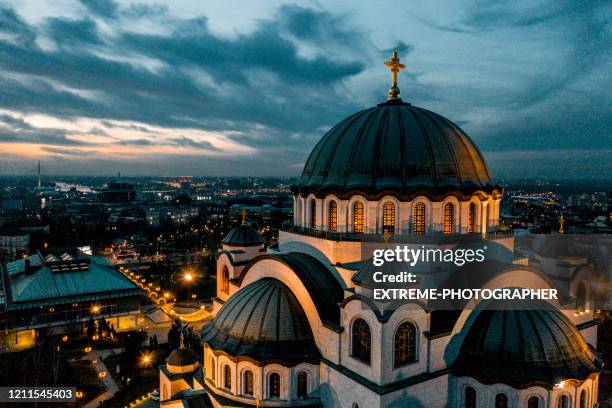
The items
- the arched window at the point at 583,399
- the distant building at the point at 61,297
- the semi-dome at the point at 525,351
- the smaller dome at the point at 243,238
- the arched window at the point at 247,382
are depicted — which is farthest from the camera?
the distant building at the point at 61,297

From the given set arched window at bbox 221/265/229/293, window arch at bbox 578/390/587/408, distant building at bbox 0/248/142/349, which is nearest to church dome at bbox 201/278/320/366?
arched window at bbox 221/265/229/293

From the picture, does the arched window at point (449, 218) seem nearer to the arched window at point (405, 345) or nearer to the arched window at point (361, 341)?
the arched window at point (405, 345)

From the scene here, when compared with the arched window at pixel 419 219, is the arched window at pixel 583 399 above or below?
below

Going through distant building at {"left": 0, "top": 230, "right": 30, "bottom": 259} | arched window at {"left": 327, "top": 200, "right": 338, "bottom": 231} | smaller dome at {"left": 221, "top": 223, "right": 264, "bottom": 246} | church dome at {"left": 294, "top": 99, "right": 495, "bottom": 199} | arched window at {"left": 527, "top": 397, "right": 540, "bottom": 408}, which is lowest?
distant building at {"left": 0, "top": 230, "right": 30, "bottom": 259}

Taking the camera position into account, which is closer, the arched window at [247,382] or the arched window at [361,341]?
the arched window at [361,341]

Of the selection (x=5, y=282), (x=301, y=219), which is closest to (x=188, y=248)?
(x=5, y=282)

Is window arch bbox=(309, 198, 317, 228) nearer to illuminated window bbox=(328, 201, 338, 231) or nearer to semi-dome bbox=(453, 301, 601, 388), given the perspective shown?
illuminated window bbox=(328, 201, 338, 231)

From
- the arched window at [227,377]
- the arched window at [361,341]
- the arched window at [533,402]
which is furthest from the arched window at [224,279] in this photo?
the arched window at [533,402]
